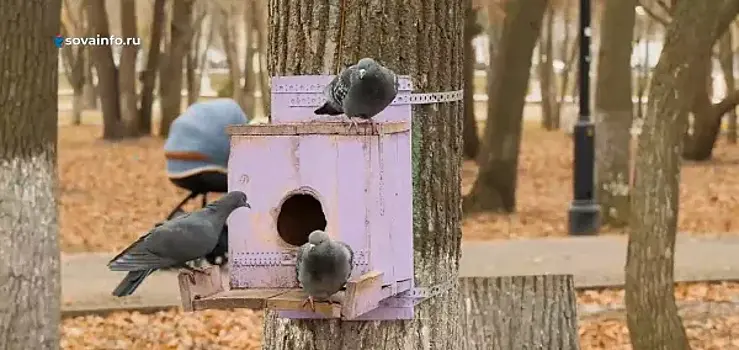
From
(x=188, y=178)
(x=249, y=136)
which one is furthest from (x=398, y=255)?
(x=188, y=178)

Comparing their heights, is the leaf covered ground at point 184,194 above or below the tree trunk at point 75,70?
below

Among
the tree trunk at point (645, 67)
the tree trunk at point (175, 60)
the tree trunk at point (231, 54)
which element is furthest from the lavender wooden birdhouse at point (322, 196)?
the tree trunk at point (645, 67)

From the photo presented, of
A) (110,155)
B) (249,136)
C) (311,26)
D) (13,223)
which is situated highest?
(311,26)

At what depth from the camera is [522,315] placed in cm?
475

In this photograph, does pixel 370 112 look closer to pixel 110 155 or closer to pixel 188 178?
pixel 188 178

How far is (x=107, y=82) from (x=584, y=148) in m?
18.2

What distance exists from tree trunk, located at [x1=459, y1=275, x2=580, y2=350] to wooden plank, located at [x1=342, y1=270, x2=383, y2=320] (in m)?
1.63

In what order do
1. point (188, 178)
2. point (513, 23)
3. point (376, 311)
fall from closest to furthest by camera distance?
→ point (376, 311)
point (188, 178)
point (513, 23)

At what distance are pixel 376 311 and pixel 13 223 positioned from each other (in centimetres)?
269

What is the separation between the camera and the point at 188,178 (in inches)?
323

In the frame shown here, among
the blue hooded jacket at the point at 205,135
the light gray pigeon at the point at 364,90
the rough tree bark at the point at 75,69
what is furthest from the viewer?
the rough tree bark at the point at 75,69

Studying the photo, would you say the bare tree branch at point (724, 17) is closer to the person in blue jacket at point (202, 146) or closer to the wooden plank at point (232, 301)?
the person in blue jacket at point (202, 146)

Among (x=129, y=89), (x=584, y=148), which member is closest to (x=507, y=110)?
(x=584, y=148)

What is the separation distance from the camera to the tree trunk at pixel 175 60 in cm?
2603
